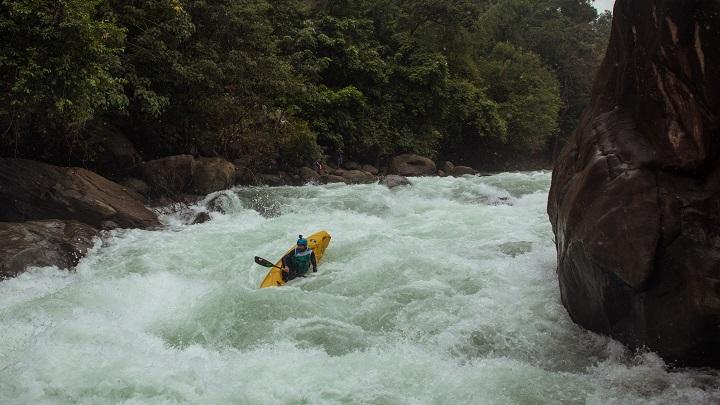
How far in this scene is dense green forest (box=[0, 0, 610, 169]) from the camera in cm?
864

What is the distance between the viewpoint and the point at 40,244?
27.5 feet

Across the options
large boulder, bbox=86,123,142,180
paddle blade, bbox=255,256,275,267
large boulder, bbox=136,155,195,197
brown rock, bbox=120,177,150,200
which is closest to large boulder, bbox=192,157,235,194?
large boulder, bbox=136,155,195,197

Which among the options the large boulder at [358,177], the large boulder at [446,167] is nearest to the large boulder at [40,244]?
the large boulder at [358,177]

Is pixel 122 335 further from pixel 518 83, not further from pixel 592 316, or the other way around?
pixel 518 83

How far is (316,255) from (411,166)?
12115mm

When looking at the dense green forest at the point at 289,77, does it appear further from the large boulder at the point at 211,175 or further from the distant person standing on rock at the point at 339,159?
the large boulder at the point at 211,175

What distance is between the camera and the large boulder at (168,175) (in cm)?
1263

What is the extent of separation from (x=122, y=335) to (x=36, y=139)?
723 centimetres

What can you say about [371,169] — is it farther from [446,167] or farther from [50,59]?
[50,59]

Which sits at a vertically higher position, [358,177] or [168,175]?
[168,175]

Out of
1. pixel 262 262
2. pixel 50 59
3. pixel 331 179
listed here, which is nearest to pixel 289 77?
pixel 331 179

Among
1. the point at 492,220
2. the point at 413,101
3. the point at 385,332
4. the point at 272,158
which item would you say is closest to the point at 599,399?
the point at 385,332

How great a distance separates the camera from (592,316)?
5758mm

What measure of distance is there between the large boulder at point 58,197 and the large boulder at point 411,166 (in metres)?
11.1
